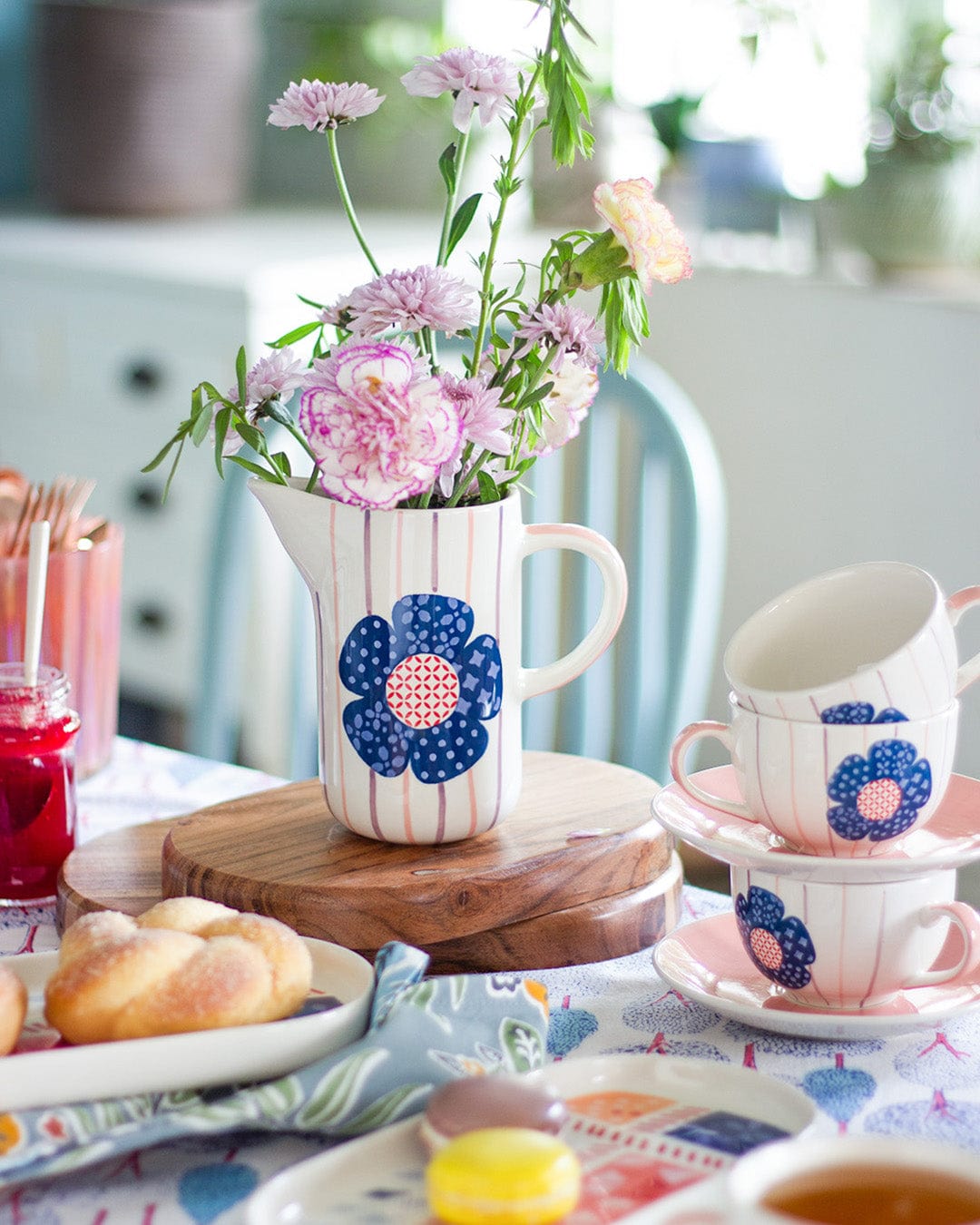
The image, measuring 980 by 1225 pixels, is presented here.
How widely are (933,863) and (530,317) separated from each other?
0.33 m

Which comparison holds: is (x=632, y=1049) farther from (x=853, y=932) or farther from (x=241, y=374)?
(x=241, y=374)

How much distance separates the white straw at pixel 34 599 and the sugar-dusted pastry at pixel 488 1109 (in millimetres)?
420

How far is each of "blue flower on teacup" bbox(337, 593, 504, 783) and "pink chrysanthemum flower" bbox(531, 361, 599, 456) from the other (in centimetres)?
10

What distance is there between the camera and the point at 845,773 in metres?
0.70

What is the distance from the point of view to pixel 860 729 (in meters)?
0.69

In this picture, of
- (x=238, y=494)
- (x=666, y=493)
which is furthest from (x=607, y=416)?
(x=238, y=494)

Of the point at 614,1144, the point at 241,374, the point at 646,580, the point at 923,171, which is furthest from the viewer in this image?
the point at 923,171

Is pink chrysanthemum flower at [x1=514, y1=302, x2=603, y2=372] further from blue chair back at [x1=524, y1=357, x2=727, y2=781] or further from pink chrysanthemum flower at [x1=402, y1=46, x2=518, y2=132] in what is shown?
blue chair back at [x1=524, y1=357, x2=727, y2=781]

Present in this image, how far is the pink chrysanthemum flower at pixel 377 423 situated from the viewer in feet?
2.40

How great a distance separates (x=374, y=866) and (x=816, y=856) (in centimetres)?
24

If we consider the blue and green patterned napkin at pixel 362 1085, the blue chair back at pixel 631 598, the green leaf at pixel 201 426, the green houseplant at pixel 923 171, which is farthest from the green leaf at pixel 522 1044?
the green houseplant at pixel 923 171

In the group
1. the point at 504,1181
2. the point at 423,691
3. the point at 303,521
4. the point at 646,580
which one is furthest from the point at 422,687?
the point at 646,580

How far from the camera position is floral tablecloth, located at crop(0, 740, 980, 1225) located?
598 mm

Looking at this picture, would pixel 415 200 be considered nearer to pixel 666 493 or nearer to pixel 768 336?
pixel 768 336
